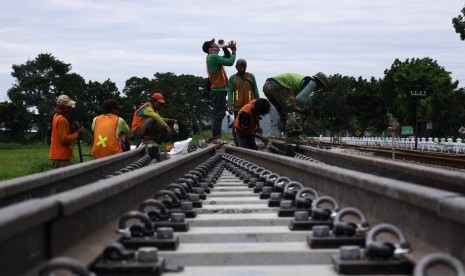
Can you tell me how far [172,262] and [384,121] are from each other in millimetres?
124081

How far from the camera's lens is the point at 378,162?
32.4ft

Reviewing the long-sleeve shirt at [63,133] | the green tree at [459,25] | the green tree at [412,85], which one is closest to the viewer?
the long-sleeve shirt at [63,133]

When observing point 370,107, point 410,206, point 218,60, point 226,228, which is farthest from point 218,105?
point 370,107

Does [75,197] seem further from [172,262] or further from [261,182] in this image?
[261,182]

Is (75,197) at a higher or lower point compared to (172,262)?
higher

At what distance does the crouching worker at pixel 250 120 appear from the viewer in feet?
46.2

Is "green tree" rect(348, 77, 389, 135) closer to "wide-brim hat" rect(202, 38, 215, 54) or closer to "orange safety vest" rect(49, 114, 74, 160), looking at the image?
"wide-brim hat" rect(202, 38, 215, 54)

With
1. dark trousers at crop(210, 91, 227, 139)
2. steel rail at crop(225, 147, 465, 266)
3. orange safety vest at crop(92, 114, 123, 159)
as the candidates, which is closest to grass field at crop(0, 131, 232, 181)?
dark trousers at crop(210, 91, 227, 139)

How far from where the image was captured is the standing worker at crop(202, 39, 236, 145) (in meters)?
18.0

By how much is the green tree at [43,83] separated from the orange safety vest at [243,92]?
113 meters

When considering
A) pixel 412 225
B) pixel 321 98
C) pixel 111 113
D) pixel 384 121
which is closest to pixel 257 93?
pixel 111 113

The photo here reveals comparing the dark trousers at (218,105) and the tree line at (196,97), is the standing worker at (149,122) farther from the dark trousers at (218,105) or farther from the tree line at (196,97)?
the tree line at (196,97)

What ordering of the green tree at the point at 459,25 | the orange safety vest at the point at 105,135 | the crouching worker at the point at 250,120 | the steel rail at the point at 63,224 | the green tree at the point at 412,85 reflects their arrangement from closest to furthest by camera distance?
the steel rail at the point at 63,224, the orange safety vest at the point at 105,135, the crouching worker at the point at 250,120, the green tree at the point at 459,25, the green tree at the point at 412,85

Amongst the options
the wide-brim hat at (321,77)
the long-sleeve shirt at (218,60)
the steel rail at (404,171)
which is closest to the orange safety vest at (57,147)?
the steel rail at (404,171)
